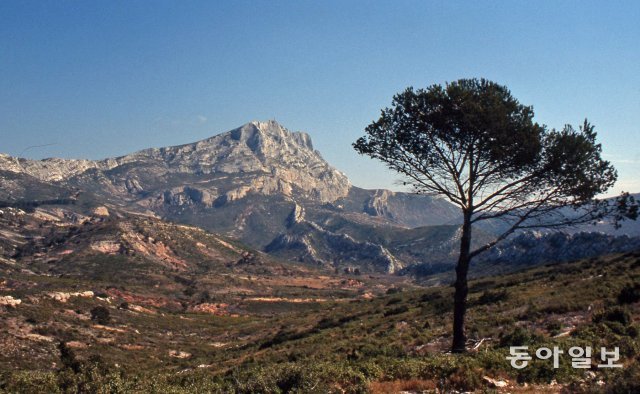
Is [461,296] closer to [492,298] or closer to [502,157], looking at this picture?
[502,157]

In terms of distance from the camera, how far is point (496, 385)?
567 inches

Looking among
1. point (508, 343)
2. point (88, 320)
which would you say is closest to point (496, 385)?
point (508, 343)

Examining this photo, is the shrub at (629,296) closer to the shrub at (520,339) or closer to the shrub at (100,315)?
the shrub at (520,339)

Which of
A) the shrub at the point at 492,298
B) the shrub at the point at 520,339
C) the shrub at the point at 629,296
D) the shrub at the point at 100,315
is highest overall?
the shrub at the point at 629,296

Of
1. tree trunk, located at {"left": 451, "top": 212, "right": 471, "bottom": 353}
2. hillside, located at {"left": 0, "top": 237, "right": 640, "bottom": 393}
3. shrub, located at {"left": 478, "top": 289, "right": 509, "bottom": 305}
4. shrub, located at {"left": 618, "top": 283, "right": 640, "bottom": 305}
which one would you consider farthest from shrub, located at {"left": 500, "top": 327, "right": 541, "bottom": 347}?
shrub, located at {"left": 478, "top": 289, "right": 509, "bottom": 305}

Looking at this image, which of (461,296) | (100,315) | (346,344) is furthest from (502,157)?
(100,315)

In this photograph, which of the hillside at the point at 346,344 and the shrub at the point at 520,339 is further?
the shrub at the point at 520,339

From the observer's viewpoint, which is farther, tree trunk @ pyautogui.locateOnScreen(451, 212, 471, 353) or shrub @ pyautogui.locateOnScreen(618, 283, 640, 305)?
shrub @ pyautogui.locateOnScreen(618, 283, 640, 305)

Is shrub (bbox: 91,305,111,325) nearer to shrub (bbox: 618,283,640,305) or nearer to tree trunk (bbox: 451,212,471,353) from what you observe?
tree trunk (bbox: 451,212,471,353)

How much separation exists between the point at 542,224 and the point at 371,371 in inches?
536

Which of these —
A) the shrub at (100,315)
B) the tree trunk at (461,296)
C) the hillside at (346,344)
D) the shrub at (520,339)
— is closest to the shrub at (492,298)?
the hillside at (346,344)

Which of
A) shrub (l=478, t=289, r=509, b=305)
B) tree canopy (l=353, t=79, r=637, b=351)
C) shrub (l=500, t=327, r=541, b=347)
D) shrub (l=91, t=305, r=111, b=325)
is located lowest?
shrub (l=91, t=305, r=111, b=325)

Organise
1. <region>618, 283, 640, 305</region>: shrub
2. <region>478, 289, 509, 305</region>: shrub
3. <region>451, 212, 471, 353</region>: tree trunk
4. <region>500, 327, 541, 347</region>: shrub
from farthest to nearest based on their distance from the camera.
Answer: <region>478, 289, 509, 305</region>: shrub → <region>618, 283, 640, 305</region>: shrub → <region>451, 212, 471, 353</region>: tree trunk → <region>500, 327, 541, 347</region>: shrub

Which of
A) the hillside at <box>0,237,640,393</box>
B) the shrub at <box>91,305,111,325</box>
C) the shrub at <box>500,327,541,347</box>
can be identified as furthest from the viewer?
the shrub at <box>91,305,111,325</box>
